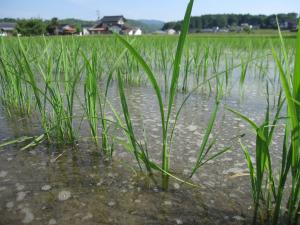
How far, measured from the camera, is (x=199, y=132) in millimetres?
1945

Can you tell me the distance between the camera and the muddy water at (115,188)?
1.06 m

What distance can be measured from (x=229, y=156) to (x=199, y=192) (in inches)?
17.0

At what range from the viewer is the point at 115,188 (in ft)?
4.07

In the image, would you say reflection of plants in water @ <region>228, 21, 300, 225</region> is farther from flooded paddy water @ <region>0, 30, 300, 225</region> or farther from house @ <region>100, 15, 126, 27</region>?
house @ <region>100, 15, 126, 27</region>

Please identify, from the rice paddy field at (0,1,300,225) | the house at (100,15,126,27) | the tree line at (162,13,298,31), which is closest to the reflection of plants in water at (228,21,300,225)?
the rice paddy field at (0,1,300,225)

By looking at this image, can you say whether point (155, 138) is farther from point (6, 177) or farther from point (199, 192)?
point (6, 177)

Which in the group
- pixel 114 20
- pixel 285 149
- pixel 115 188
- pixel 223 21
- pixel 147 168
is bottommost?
pixel 115 188

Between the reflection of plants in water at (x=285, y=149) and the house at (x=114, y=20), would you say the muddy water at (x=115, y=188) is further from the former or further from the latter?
the house at (x=114, y=20)

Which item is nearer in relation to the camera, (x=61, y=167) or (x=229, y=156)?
(x=61, y=167)

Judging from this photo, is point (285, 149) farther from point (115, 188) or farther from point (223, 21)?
point (223, 21)

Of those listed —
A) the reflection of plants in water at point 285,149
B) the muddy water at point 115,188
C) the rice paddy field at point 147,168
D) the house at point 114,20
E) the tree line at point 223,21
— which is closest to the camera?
Answer: the reflection of plants in water at point 285,149

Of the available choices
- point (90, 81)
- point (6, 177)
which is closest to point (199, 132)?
point (90, 81)

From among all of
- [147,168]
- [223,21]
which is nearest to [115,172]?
[147,168]

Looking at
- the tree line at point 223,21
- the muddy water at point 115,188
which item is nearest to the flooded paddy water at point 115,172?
the muddy water at point 115,188
